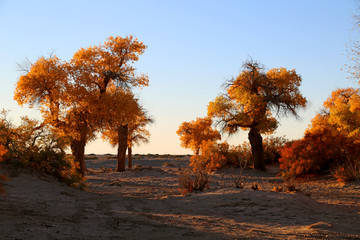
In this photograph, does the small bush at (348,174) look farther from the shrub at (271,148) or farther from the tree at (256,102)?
the shrub at (271,148)

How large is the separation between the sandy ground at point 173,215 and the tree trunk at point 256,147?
1154 centimetres

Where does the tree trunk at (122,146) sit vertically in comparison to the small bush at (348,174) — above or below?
above

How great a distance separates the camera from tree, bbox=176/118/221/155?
44.3m

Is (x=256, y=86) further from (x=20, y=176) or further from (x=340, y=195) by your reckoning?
(x=20, y=176)

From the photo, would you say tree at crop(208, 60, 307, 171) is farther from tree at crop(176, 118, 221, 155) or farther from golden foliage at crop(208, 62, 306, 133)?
tree at crop(176, 118, 221, 155)

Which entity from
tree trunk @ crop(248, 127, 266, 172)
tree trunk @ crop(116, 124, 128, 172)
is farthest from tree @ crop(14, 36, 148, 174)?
tree trunk @ crop(248, 127, 266, 172)

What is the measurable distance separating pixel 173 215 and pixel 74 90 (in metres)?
14.6

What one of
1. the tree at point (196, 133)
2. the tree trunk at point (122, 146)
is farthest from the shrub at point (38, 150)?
the tree at point (196, 133)

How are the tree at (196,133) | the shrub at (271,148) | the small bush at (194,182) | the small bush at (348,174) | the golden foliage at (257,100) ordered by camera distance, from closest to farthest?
1. the small bush at (194,182)
2. the small bush at (348,174)
3. the golden foliage at (257,100)
4. the shrub at (271,148)
5. the tree at (196,133)

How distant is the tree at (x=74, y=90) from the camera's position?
840 inches

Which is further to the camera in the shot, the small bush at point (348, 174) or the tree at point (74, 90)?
the tree at point (74, 90)

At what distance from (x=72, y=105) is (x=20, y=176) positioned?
989 cm

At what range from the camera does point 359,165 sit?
16.5 meters

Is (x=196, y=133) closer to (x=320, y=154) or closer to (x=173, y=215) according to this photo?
(x=320, y=154)
